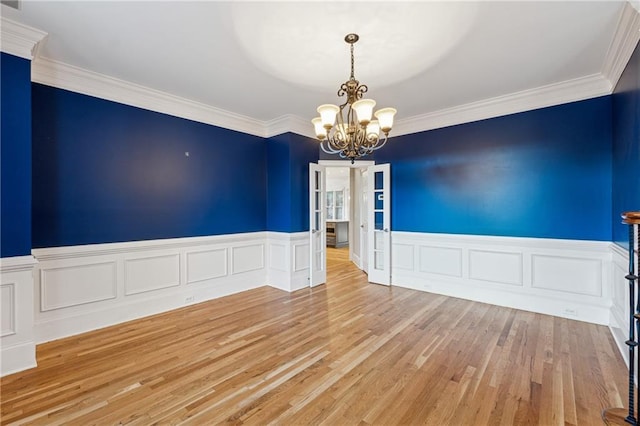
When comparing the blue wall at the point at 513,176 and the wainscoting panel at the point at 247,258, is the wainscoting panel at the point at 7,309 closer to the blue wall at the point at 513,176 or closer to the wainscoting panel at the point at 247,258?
the wainscoting panel at the point at 247,258

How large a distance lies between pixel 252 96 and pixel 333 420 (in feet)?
12.0

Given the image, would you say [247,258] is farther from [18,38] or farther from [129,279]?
[18,38]

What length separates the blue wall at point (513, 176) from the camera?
3.42 metres

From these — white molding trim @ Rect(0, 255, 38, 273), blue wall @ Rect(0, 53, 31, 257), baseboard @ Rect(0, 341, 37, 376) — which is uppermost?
blue wall @ Rect(0, 53, 31, 257)

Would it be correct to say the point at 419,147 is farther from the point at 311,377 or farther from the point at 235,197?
the point at 311,377

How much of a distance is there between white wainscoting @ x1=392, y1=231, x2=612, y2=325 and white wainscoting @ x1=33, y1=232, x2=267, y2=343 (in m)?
2.76

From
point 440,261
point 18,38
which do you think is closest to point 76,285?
point 18,38

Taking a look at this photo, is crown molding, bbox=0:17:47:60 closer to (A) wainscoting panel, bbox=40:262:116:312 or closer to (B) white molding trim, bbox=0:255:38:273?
(B) white molding trim, bbox=0:255:38:273

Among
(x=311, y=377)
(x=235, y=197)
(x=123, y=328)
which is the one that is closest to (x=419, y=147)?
(x=235, y=197)

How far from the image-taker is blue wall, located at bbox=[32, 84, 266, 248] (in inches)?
118

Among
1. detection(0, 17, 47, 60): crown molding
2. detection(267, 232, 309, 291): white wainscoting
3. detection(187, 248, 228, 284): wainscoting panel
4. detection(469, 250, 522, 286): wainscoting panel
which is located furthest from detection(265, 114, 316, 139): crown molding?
detection(469, 250, 522, 286): wainscoting panel

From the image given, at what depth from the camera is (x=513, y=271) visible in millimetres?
3918

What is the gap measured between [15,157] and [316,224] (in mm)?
3774

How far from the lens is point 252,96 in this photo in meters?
3.86
